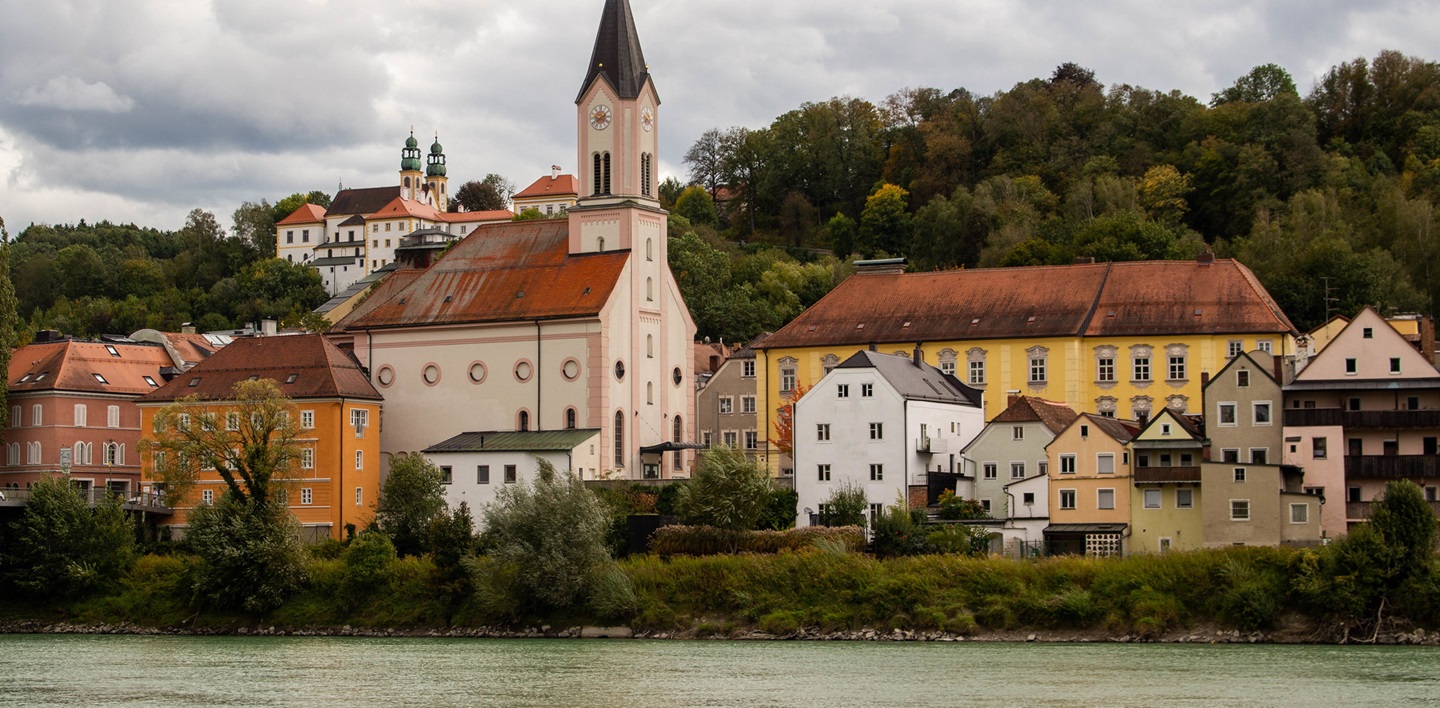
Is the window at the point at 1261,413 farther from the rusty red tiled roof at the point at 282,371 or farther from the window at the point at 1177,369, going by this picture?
the rusty red tiled roof at the point at 282,371

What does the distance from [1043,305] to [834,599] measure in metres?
22.8

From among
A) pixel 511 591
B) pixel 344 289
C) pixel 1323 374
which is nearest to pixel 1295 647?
pixel 1323 374

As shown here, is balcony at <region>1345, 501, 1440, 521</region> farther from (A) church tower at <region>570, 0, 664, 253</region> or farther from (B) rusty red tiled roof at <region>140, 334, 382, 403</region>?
(B) rusty red tiled roof at <region>140, 334, 382, 403</region>

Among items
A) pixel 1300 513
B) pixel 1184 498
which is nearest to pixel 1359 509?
pixel 1300 513

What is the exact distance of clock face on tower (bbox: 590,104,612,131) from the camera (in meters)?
79.3

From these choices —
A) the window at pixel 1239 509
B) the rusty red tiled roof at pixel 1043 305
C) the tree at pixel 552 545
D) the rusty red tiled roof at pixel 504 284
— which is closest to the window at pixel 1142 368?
the rusty red tiled roof at pixel 1043 305

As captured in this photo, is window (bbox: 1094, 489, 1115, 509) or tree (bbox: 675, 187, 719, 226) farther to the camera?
tree (bbox: 675, 187, 719, 226)

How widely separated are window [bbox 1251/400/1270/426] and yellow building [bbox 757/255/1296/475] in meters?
9.82

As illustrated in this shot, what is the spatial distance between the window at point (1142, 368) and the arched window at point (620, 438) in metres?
19.6

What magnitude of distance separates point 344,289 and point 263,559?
10336 cm

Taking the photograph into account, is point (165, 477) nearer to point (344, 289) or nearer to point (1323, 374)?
point (1323, 374)

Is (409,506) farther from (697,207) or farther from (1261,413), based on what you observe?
(697,207)

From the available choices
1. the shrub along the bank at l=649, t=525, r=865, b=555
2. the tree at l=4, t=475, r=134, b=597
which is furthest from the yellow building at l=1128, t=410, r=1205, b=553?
the tree at l=4, t=475, r=134, b=597

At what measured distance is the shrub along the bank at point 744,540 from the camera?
60.0 m
